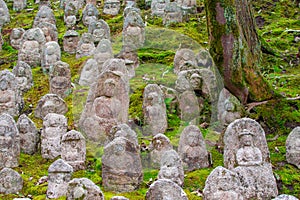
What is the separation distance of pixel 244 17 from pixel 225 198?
5.31 m

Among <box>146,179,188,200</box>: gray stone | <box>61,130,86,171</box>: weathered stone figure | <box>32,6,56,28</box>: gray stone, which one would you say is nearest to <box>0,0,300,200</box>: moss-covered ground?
<box>61,130,86,171</box>: weathered stone figure

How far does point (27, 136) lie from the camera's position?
379 inches

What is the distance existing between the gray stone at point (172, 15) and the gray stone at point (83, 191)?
1195 centimetres

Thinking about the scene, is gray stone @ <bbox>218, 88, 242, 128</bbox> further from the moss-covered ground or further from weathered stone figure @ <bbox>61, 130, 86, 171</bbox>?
weathered stone figure @ <bbox>61, 130, 86, 171</bbox>

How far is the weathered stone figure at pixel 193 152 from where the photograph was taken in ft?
28.7

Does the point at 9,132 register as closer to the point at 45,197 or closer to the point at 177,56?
the point at 45,197

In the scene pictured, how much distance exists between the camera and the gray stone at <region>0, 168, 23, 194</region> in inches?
305

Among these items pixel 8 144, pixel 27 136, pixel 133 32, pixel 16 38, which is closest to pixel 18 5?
pixel 16 38

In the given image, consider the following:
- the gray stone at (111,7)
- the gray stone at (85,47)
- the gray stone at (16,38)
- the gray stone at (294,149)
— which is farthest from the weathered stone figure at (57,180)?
the gray stone at (111,7)

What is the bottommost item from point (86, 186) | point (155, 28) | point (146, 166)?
point (146, 166)

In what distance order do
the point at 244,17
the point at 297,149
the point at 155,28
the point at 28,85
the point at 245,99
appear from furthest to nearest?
the point at 155,28, the point at 28,85, the point at 244,17, the point at 245,99, the point at 297,149

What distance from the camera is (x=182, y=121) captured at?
1123 cm

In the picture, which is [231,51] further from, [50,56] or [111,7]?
[111,7]

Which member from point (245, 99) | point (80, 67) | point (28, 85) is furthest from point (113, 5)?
point (245, 99)
